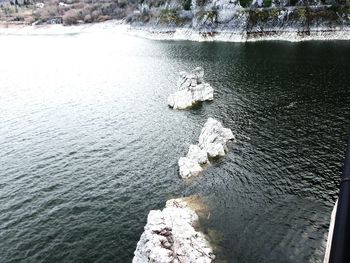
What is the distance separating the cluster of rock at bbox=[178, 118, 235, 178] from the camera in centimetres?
4381

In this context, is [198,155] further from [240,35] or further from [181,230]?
[240,35]

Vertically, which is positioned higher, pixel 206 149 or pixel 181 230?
pixel 181 230

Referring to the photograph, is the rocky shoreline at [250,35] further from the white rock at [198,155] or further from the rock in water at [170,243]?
the rock in water at [170,243]

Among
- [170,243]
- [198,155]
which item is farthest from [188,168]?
[170,243]

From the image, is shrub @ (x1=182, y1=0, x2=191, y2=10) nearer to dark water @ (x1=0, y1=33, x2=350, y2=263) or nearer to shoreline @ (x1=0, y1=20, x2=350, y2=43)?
shoreline @ (x1=0, y1=20, x2=350, y2=43)

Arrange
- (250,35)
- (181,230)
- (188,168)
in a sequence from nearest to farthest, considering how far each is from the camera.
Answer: (181,230), (188,168), (250,35)

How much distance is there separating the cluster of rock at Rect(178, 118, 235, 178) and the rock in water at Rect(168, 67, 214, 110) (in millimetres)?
17864

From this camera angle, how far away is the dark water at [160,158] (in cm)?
3244

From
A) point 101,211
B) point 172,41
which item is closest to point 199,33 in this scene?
point 172,41

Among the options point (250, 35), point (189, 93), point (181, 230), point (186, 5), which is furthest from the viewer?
point (186, 5)

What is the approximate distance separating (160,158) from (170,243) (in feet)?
70.2

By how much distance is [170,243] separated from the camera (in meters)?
27.9

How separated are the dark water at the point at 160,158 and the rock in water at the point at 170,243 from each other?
2.15m

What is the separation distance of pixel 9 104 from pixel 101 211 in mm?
51236
